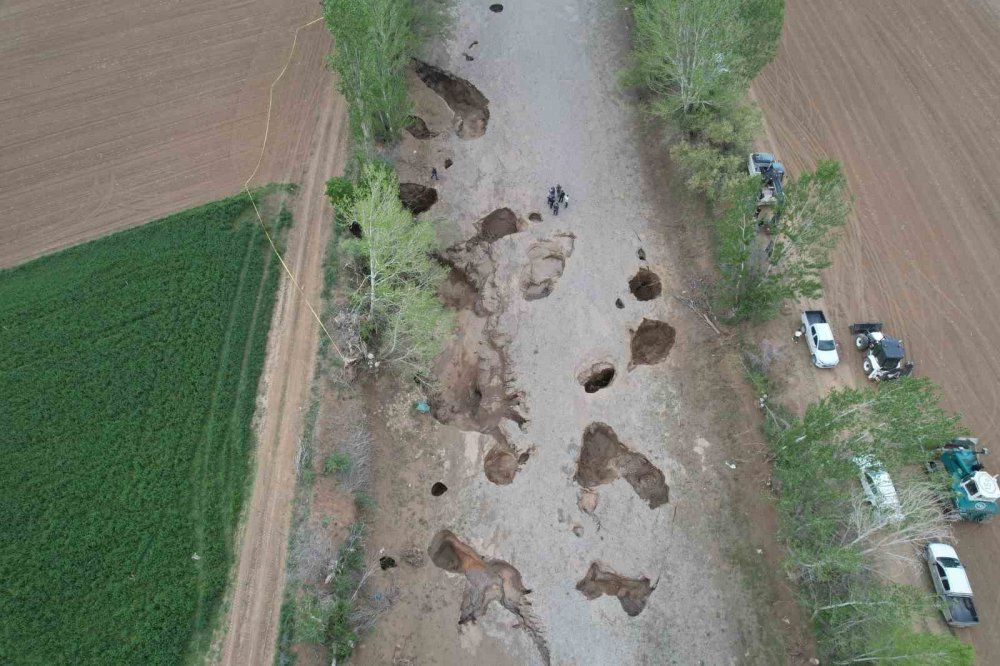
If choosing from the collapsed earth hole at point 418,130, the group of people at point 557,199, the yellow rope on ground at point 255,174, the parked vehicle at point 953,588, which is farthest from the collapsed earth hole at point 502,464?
the collapsed earth hole at point 418,130

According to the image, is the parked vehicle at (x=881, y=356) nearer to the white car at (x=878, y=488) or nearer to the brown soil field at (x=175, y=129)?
the white car at (x=878, y=488)

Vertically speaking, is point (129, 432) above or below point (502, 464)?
above

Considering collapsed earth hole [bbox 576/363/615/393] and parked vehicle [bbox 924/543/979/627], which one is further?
collapsed earth hole [bbox 576/363/615/393]

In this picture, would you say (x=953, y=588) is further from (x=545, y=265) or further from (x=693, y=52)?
(x=693, y=52)

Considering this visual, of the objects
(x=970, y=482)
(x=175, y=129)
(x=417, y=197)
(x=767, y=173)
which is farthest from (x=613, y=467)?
(x=175, y=129)

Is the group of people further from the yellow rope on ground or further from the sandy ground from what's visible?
the sandy ground

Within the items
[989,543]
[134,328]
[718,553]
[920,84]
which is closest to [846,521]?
[718,553]

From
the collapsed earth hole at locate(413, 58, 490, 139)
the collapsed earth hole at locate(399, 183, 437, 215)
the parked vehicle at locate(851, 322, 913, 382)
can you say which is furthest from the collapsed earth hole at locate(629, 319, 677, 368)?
the collapsed earth hole at locate(413, 58, 490, 139)
